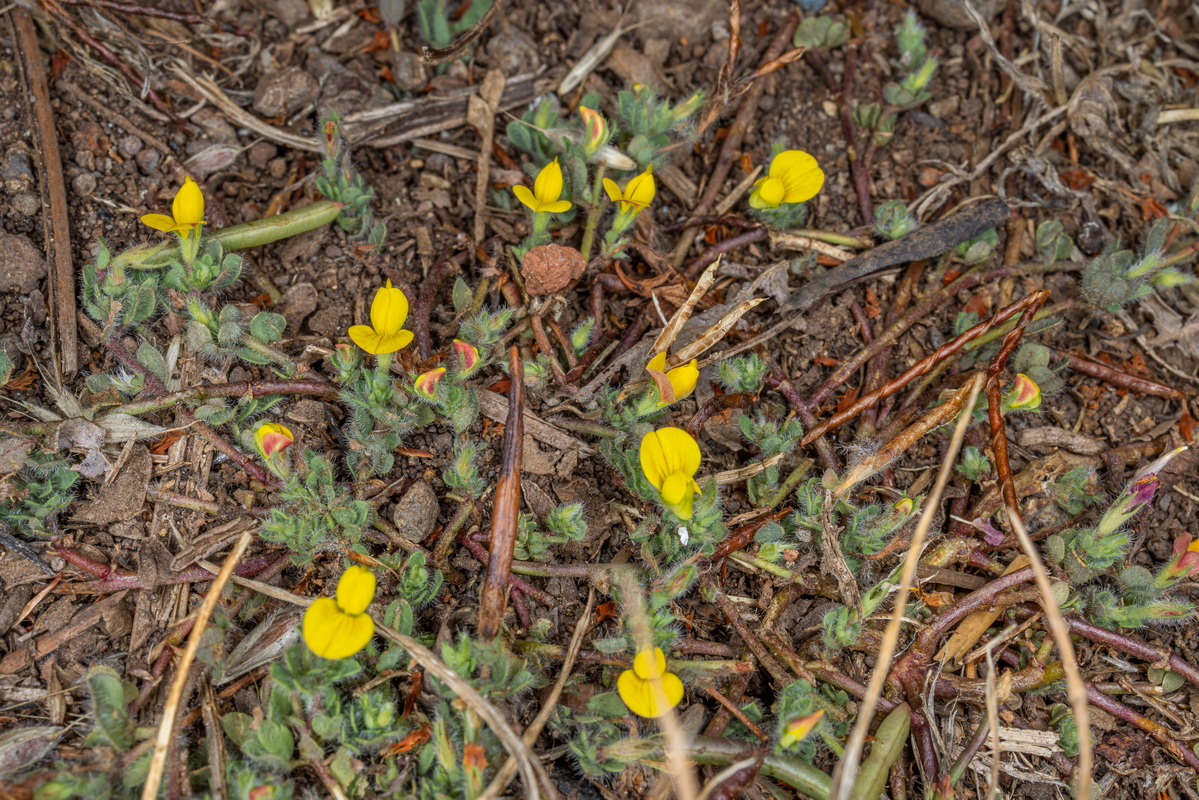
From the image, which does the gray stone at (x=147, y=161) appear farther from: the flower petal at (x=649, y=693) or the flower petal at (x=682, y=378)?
the flower petal at (x=649, y=693)

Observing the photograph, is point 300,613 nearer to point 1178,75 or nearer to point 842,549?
point 842,549

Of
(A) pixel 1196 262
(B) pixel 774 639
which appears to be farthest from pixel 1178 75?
(B) pixel 774 639

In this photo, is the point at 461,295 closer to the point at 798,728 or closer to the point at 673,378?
the point at 673,378

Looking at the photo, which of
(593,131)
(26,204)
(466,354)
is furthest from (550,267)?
(26,204)

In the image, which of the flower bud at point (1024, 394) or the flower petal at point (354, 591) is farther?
the flower bud at point (1024, 394)

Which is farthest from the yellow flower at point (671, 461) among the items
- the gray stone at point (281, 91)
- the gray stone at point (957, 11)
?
the gray stone at point (957, 11)

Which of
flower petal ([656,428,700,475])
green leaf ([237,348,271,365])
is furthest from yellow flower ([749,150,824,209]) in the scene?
green leaf ([237,348,271,365])

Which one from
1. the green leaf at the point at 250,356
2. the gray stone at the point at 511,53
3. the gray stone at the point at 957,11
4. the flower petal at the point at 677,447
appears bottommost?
the green leaf at the point at 250,356
